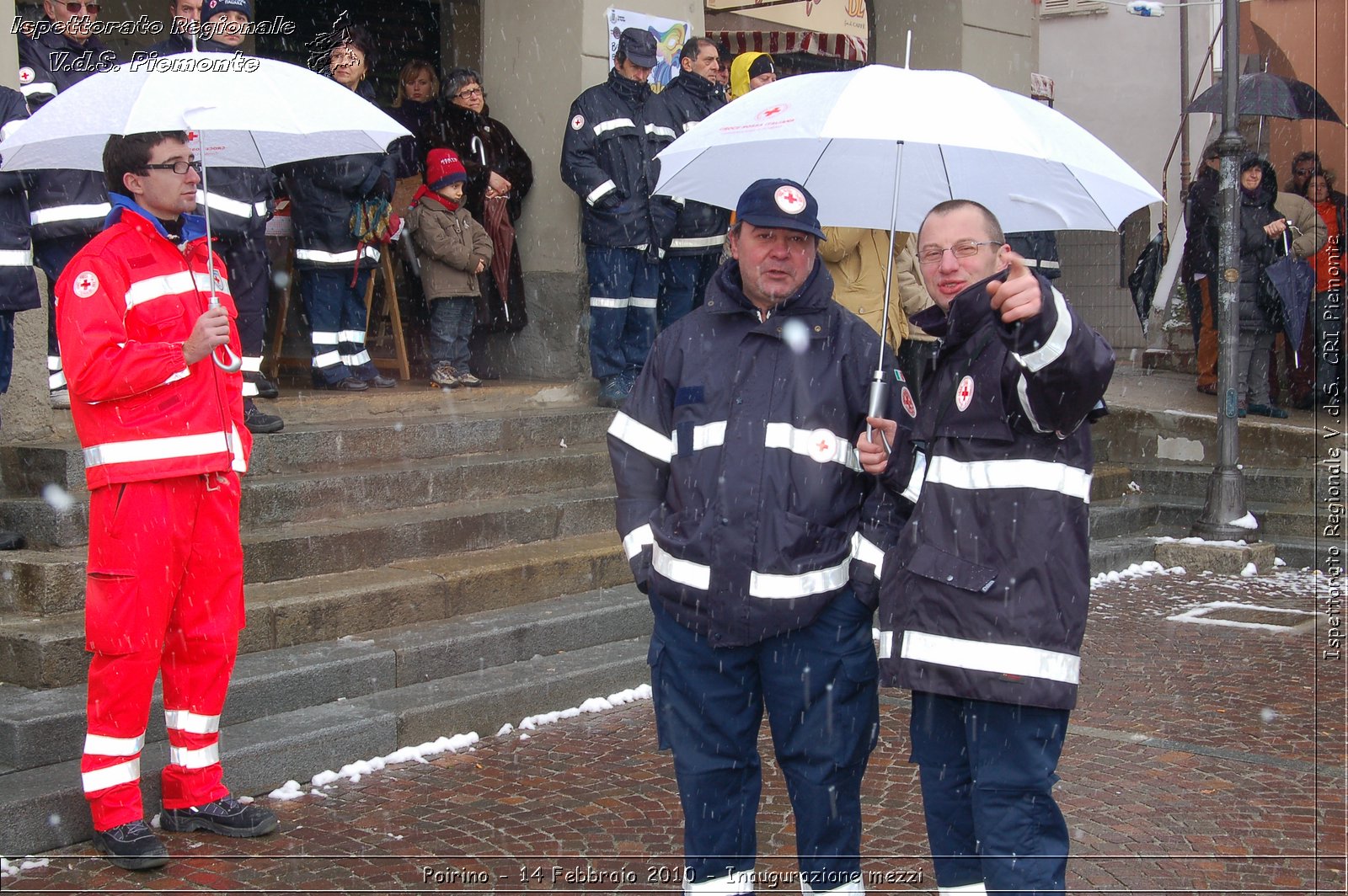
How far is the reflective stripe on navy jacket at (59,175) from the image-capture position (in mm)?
6508

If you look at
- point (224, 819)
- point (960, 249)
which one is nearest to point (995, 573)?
point (960, 249)

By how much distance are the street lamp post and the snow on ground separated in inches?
205

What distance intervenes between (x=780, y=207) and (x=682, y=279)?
5.81 meters

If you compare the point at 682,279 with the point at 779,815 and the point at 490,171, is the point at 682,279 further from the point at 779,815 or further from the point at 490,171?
the point at 779,815

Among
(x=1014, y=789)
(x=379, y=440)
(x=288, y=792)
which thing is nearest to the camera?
(x=1014, y=789)

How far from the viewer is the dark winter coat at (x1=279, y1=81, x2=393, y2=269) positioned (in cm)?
835

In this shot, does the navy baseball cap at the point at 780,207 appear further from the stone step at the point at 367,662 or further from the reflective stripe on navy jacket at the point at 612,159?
the reflective stripe on navy jacket at the point at 612,159

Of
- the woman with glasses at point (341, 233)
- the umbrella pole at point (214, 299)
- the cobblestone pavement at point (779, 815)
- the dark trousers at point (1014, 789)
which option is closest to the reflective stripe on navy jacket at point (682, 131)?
the woman with glasses at point (341, 233)

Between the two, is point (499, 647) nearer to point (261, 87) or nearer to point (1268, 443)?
point (261, 87)

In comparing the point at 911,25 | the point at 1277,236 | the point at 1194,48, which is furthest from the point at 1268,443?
the point at 1194,48

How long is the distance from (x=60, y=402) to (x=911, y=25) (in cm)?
887

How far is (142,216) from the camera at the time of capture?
185 inches

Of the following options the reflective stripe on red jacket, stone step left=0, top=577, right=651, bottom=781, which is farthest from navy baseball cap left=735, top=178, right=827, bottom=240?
stone step left=0, top=577, right=651, bottom=781

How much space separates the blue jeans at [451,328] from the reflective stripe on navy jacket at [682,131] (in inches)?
52.8
